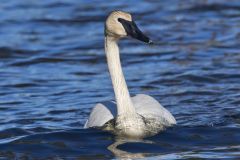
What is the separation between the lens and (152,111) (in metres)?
10.6

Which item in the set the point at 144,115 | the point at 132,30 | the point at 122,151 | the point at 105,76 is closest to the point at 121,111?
the point at 144,115

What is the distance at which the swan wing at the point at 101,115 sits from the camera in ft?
34.4

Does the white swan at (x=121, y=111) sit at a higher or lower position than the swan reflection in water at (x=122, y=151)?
higher

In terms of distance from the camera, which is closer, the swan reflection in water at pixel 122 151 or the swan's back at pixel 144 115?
the swan reflection in water at pixel 122 151

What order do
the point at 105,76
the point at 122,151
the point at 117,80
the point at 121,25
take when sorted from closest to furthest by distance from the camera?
the point at 122,151 → the point at 121,25 → the point at 117,80 → the point at 105,76

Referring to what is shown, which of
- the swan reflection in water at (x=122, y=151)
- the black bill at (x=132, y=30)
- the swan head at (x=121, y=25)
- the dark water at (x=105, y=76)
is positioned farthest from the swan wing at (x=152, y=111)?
the black bill at (x=132, y=30)

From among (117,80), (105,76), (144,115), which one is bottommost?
(144,115)

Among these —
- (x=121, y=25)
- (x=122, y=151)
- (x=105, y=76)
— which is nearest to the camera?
(x=122, y=151)

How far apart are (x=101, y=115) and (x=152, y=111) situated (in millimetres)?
605

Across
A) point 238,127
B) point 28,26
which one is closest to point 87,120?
point 238,127

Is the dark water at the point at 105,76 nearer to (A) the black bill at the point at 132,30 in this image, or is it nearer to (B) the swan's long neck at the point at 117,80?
(B) the swan's long neck at the point at 117,80

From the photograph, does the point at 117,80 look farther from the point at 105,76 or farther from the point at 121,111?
the point at 105,76

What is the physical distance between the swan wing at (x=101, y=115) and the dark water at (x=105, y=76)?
0.16 m

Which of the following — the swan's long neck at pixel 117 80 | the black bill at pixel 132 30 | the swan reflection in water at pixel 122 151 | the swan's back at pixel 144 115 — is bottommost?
the swan reflection in water at pixel 122 151
